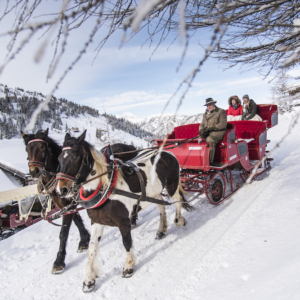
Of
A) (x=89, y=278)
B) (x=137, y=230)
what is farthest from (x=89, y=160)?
(x=137, y=230)

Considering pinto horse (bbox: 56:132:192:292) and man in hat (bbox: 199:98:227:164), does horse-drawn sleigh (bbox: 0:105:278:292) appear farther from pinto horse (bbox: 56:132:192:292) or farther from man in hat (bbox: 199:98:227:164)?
man in hat (bbox: 199:98:227:164)

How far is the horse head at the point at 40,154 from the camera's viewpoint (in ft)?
9.93

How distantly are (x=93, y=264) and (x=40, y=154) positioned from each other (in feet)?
5.75

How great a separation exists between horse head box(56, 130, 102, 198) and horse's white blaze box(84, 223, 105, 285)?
2.37ft

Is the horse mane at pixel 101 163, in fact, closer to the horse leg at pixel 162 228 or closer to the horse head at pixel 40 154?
the horse head at pixel 40 154

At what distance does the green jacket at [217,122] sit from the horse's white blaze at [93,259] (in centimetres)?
305

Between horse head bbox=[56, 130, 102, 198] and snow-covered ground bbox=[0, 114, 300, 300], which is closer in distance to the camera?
snow-covered ground bbox=[0, 114, 300, 300]

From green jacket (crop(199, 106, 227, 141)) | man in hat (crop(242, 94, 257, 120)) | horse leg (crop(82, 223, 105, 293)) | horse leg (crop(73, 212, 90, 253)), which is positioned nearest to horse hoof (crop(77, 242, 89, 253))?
horse leg (crop(73, 212, 90, 253))

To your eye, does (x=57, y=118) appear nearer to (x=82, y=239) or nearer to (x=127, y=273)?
(x=82, y=239)

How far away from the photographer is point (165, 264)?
2.88 metres

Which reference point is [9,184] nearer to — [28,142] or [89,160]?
[28,142]

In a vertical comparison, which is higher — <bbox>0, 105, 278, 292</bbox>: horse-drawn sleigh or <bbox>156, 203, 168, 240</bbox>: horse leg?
<bbox>0, 105, 278, 292</bbox>: horse-drawn sleigh

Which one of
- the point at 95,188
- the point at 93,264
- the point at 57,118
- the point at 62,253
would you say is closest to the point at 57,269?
the point at 62,253

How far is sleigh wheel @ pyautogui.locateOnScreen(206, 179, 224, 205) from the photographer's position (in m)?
4.50
